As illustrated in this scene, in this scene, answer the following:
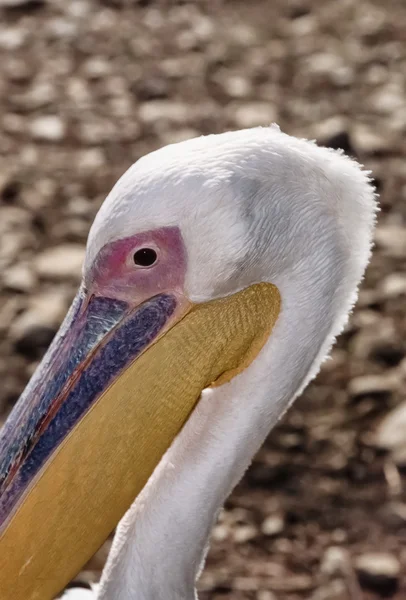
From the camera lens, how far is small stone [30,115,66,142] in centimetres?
531

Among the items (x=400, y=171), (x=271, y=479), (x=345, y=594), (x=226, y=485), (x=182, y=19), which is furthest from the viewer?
(x=182, y=19)

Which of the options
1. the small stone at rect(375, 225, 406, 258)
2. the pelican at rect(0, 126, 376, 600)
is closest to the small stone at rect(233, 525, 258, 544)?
the pelican at rect(0, 126, 376, 600)

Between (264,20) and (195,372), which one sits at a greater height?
(195,372)

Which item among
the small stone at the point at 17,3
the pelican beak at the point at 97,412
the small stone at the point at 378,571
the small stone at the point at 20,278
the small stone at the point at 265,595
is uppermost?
the pelican beak at the point at 97,412

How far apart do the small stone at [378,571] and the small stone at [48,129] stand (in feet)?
9.20

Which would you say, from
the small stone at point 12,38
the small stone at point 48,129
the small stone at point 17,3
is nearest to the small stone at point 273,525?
the small stone at point 48,129

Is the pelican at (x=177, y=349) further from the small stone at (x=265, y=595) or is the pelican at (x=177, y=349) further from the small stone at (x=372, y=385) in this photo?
the small stone at (x=372, y=385)

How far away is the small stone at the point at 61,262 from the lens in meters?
4.50

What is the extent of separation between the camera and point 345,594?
340 cm

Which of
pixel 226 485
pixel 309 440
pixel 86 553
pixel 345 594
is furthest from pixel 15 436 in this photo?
pixel 309 440

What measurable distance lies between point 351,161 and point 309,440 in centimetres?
186

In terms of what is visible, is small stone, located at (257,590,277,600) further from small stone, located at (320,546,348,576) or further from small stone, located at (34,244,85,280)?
small stone, located at (34,244,85,280)

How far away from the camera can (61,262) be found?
4555 mm

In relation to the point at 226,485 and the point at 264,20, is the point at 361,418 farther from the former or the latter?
the point at 264,20
